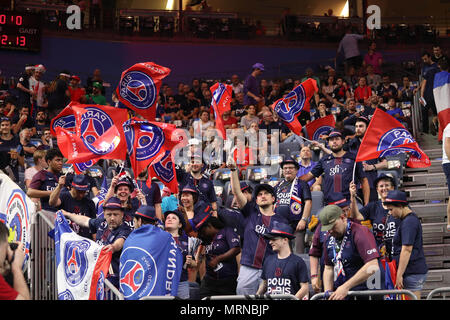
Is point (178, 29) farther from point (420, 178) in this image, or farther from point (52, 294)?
point (52, 294)

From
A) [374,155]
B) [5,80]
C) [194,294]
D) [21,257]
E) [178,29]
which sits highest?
[178,29]

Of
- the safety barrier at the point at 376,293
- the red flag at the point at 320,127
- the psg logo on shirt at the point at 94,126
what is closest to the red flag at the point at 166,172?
the psg logo on shirt at the point at 94,126

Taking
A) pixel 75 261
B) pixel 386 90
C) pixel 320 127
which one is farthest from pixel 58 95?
pixel 75 261

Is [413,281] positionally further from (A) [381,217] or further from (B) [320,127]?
(B) [320,127]

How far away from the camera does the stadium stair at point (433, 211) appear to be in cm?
1075

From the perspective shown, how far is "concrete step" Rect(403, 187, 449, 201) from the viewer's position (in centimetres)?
1308

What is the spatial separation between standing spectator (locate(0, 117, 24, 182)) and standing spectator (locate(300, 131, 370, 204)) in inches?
199

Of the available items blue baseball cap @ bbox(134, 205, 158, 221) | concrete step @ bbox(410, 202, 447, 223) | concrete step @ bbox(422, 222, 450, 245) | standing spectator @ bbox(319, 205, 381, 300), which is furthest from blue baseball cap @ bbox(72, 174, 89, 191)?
concrete step @ bbox(410, 202, 447, 223)

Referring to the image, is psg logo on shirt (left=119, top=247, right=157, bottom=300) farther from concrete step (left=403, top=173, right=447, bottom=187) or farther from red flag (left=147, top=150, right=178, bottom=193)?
concrete step (left=403, top=173, right=447, bottom=187)
